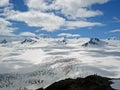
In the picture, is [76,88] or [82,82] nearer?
[76,88]

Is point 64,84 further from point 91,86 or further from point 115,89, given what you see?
point 115,89

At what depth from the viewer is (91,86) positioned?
106938mm

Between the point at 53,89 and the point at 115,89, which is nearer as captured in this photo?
the point at 115,89

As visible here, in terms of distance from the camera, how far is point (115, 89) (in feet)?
331

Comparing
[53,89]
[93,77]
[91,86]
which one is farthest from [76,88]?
[93,77]

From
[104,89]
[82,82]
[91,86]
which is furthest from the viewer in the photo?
[82,82]

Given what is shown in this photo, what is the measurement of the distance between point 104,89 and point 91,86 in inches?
364

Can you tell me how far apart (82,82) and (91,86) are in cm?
941

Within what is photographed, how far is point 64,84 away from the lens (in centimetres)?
12094

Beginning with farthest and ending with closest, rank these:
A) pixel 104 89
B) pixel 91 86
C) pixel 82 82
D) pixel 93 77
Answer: pixel 93 77
pixel 82 82
pixel 91 86
pixel 104 89

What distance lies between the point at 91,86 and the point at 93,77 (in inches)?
873

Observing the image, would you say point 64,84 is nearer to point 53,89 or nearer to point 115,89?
point 53,89

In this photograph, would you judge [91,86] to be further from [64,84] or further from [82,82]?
[64,84]

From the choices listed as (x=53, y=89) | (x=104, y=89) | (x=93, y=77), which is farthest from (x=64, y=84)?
(x=104, y=89)
